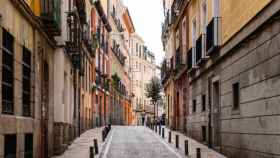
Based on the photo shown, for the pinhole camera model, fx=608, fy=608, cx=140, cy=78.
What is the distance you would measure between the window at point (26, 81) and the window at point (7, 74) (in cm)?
154

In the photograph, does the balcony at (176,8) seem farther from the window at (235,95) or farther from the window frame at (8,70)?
the window frame at (8,70)

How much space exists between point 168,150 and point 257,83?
28.9 feet

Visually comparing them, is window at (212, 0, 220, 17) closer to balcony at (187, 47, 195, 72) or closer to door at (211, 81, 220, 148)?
door at (211, 81, 220, 148)

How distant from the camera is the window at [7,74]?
12547 mm

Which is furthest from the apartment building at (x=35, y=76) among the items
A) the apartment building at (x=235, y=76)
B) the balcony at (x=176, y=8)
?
the balcony at (x=176, y=8)

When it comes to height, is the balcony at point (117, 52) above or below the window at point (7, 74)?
above

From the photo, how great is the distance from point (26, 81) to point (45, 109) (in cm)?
303

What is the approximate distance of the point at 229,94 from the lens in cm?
1928

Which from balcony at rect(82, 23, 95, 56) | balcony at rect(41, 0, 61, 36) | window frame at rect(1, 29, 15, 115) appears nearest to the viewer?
window frame at rect(1, 29, 15, 115)

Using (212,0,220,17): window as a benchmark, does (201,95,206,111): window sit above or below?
below

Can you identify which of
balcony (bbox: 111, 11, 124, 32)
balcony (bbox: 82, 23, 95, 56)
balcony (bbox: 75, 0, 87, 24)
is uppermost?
balcony (bbox: 111, 11, 124, 32)

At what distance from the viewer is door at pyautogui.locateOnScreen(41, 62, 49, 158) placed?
1798cm

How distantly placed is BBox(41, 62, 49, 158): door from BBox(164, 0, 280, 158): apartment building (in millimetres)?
5710

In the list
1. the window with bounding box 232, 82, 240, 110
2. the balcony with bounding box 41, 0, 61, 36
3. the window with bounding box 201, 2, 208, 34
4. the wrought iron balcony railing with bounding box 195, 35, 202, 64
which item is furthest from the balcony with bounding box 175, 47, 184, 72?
the balcony with bounding box 41, 0, 61, 36
